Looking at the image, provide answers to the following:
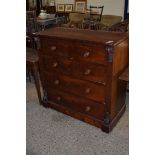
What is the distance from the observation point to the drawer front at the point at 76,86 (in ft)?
6.13

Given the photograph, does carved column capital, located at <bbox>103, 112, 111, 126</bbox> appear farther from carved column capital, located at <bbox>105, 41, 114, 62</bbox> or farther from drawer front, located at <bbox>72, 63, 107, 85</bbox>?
carved column capital, located at <bbox>105, 41, 114, 62</bbox>

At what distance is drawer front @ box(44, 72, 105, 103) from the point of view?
73.6 inches

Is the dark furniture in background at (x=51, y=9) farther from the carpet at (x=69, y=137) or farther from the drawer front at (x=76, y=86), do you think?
the carpet at (x=69, y=137)

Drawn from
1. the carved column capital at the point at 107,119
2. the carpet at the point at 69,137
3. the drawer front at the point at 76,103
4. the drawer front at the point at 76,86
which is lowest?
the carpet at the point at 69,137

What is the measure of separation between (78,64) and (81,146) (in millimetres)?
697

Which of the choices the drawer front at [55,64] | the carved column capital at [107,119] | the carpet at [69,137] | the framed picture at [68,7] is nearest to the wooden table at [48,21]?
the framed picture at [68,7]

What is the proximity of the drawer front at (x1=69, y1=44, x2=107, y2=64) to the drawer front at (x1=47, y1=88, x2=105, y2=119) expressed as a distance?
0.41 m

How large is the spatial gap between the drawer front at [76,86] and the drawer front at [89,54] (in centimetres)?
22

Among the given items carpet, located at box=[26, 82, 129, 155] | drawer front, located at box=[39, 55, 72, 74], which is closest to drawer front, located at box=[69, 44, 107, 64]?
drawer front, located at box=[39, 55, 72, 74]

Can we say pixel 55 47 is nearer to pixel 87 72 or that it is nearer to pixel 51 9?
pixel 87 72
